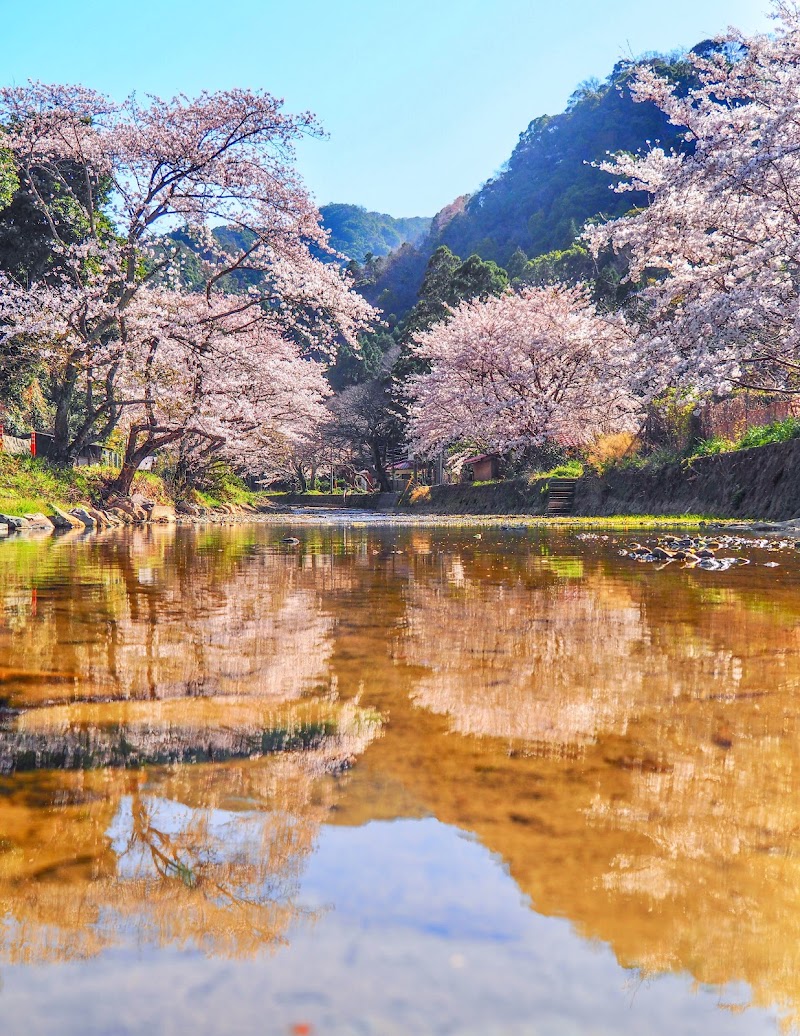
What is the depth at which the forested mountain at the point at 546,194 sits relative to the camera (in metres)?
72.1

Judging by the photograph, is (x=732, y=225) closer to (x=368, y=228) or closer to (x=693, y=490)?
(x=693, y=490)

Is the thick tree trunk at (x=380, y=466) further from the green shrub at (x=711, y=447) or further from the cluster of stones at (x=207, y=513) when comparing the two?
the green shrub at (x=711, y=447)

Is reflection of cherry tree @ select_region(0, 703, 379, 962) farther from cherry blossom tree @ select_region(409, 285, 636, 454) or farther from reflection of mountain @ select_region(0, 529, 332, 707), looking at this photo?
cherry blossom tree @ select_region(409, 285, 636, 454)

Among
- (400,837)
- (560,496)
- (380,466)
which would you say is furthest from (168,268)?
(380,466)

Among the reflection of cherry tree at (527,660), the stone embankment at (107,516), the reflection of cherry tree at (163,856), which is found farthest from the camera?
the stone embankment at (107,516)

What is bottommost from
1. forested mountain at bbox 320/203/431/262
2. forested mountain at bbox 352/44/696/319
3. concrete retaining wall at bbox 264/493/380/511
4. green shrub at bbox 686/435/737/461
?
concrete retaining wall at bbox 264/493/380/511

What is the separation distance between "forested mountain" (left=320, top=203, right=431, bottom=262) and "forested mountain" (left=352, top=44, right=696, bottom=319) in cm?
6514

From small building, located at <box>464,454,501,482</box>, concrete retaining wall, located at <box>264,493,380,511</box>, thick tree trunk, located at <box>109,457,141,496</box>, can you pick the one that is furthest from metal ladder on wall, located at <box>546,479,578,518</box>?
concrete retaining wall, located at <box>264,493,380,511</box>

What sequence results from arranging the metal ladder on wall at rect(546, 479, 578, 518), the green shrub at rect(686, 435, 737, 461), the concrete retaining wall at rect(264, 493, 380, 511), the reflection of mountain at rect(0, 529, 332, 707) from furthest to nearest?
the concrete retaining wall at rect(264, 493, 380, 511) → the metal ladder on wall at rect(546, 479, 578, 518) → the green shrub at rect(686, 435, 737, 461) → the reflection of mountain at rect(0, 529, 332, 707)

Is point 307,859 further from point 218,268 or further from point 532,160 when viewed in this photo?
point 532,160

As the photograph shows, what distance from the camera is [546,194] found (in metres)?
83.6

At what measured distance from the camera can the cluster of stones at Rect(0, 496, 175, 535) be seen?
537 inches

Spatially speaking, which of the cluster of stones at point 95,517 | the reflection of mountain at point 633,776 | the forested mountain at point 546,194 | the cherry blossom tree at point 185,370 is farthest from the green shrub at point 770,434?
the forested mountain at point 546,194

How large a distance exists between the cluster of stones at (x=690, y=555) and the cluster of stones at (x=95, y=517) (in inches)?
404
